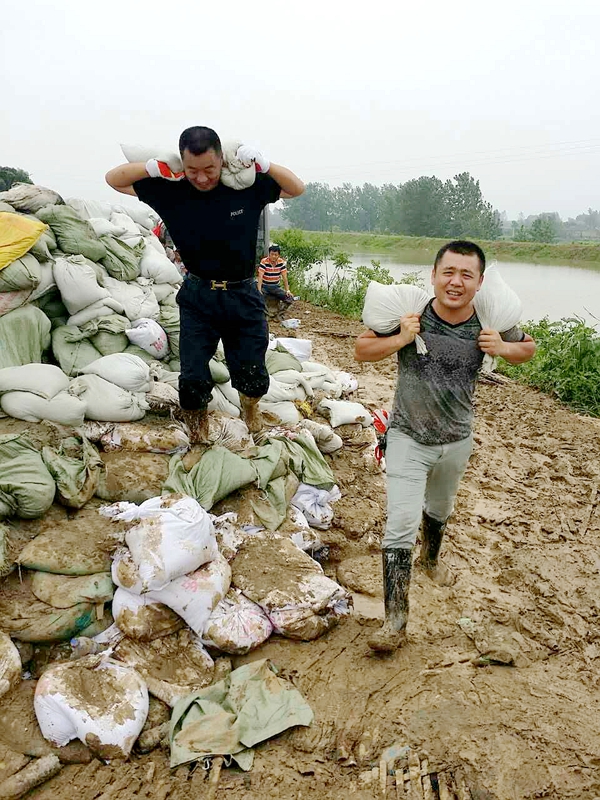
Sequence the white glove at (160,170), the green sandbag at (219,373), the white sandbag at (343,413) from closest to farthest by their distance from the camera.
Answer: the white glove at (160,170), the green sandbag at (219,373), the white sandbag at (343,413)

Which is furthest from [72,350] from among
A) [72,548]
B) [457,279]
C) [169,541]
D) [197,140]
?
[457,279]

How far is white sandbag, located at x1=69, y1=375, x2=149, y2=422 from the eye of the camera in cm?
292

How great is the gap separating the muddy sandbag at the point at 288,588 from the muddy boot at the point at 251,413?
2.77 ft

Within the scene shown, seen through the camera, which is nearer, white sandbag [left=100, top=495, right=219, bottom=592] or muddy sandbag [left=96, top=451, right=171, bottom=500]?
white sandbag [left=100, top=495, right=219, bottom=592]

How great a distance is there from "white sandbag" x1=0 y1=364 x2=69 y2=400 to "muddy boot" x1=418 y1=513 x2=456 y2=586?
1.95m

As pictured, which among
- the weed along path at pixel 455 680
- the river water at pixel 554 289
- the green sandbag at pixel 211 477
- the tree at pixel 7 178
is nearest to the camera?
the weed along path at pixel 455 680

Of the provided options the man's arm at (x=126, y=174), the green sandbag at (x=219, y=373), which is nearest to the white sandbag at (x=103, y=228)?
the green sandbag at (x=219, y=373)

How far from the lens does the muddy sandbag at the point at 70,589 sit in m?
2.15

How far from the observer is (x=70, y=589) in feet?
7.14

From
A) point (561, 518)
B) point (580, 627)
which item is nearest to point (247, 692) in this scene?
point (580, 627)

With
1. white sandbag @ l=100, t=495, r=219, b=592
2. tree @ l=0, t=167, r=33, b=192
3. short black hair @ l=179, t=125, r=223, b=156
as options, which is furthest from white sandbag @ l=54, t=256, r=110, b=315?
tree @ l=0, t=167, r=33, b=192

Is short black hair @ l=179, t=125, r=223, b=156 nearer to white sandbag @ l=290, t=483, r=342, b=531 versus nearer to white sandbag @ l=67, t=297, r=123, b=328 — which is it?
white sandbag @ l=67, t=297, r=123, b=328

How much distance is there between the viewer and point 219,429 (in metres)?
3.14

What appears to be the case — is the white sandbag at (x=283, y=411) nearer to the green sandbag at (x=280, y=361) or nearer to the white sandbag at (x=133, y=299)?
the green sandbag at (x=280, y=361)
